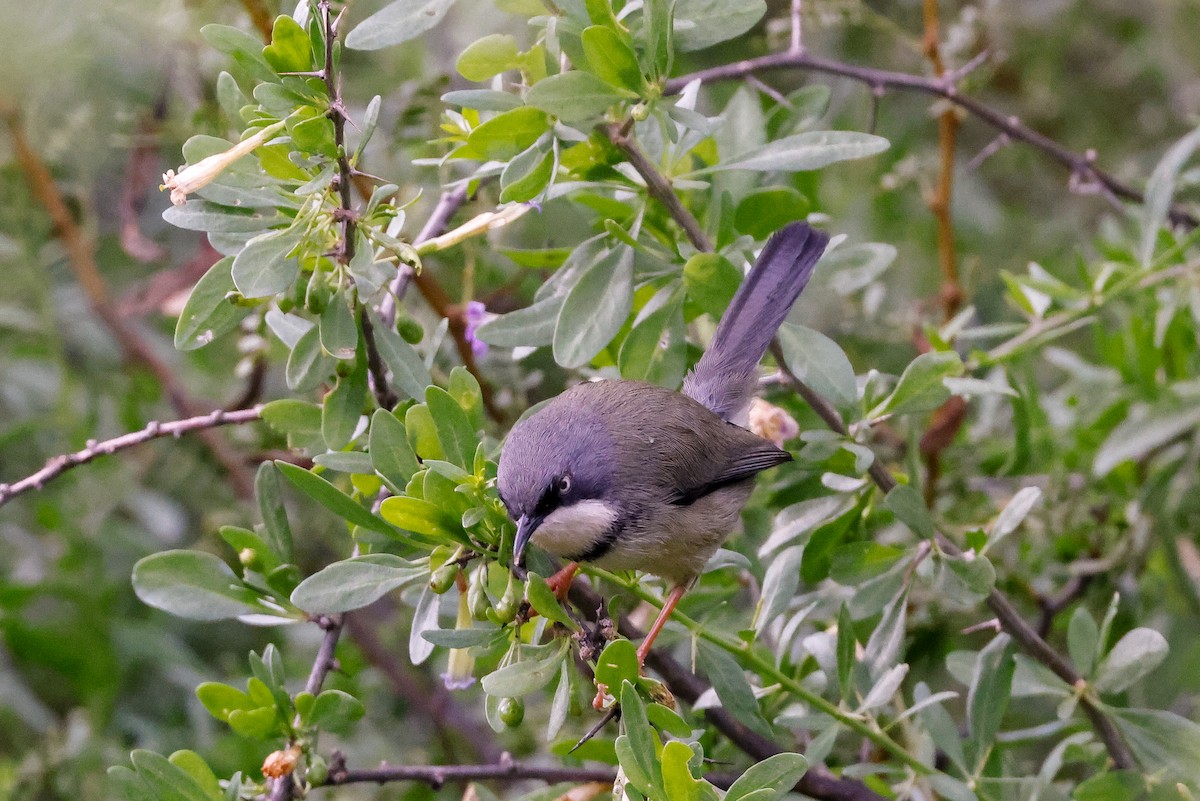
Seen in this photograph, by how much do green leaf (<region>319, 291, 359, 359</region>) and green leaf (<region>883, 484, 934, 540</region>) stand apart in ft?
3.49

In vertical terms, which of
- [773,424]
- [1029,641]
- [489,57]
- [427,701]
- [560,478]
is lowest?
[427,701]

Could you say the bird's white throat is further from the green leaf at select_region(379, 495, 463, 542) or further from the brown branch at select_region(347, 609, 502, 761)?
the brown branch at select_region(347, 609, 502, 761)

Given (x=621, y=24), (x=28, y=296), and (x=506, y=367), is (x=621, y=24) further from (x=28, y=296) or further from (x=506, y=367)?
(x=28, y=296)

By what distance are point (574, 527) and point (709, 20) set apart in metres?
1.07

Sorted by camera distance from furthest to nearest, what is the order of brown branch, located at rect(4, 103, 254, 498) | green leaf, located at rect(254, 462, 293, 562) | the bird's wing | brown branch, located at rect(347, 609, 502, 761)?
brown branch, located at rect(4, 103, 254, 498)
brown branch, located at rect(347, 609, 502, 761)
the bird's wing
green leaf, located at rect(254, 462, 293, 562)

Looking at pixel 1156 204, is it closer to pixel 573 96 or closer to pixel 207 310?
pixel 573 96

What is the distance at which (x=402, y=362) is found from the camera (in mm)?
2115

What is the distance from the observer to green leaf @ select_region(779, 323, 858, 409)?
2352 mm

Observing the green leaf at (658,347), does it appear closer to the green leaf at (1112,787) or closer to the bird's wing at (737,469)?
the bird's wing at (737,469)

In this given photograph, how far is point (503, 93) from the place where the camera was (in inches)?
80.0

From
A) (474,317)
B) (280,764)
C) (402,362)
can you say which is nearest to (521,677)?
(280,764)

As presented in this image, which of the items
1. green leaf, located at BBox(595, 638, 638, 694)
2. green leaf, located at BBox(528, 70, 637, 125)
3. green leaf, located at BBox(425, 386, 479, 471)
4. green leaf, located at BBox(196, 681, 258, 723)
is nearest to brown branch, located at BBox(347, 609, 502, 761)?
green leaf, located at BBox(196, 681, 258, 723)

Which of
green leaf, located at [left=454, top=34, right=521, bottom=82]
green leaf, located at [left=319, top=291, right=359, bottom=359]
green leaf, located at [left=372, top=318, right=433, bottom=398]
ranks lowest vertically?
green leaf, located at [left=372, top=318, right=433, bottom=398]

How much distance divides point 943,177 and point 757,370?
1115 mm
